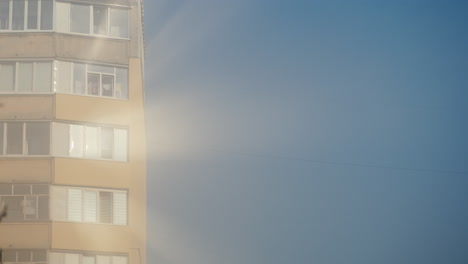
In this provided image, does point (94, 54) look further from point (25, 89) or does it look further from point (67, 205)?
point (67, 205)

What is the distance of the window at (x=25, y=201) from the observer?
22.3m

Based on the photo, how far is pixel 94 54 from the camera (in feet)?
79.8

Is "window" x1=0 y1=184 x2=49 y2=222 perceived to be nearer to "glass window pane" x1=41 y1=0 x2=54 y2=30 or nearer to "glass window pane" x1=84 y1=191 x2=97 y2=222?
"glass window pane" x1=84 y1=191 x2=97 y2=222

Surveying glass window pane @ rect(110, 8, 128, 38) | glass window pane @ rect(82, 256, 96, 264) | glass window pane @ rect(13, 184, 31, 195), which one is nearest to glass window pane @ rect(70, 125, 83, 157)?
glass window pane @ rect(13, 184, 31, 195)

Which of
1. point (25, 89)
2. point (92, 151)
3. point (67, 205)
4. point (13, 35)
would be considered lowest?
point (67, 205)

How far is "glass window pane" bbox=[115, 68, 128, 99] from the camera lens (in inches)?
971

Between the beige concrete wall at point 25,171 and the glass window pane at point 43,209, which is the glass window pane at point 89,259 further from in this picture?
the beige concrete wall at point 25,171

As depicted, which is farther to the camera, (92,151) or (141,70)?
(141,70)

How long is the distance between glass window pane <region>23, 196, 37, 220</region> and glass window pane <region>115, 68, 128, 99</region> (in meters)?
4.25

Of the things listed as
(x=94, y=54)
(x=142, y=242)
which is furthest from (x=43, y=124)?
(x=142, y=242)

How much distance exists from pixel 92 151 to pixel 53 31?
12.6 feet

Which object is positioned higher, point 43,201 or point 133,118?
point 133,118

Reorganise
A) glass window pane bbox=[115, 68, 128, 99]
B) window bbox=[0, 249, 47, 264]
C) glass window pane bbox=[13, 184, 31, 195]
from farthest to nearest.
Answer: glass window pane bbox=[115, 68, 128, 99] < glass window pane bbox=[13, 184, 31, 195] < window bbox=[0, 249, 47, 264]

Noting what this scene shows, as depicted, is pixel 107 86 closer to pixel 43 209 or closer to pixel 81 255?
pixel 43 209
